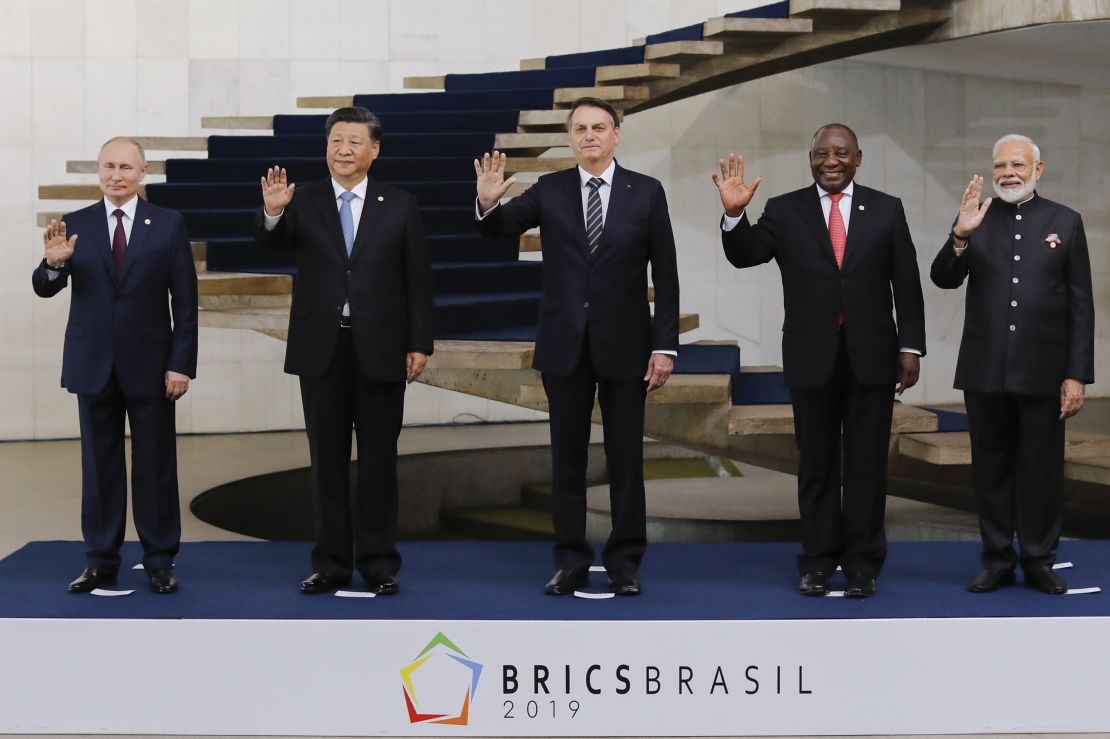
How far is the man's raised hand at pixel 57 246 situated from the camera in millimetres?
3828

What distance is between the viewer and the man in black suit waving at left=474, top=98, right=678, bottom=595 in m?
3.82

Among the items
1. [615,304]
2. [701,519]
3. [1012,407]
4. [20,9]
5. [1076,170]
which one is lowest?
[701,519]

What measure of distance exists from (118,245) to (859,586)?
2.37 meters

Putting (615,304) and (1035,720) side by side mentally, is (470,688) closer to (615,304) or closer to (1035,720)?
(615,304)

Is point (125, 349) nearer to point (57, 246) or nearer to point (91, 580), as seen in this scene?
point (57, 246)

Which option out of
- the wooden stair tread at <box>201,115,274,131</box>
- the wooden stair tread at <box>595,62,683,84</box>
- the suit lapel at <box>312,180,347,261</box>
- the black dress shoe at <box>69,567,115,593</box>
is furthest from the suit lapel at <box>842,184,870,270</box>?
the wooden stair tread at <box>201,115,274,131</box>

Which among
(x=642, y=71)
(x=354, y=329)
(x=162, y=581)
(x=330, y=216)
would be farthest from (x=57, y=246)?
(x=642, y=71)

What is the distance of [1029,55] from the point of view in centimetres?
822

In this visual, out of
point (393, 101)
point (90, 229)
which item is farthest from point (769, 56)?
point (90, 229)

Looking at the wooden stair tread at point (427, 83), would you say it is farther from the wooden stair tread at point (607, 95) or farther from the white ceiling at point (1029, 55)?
the white ceiling at point (1029, 55)

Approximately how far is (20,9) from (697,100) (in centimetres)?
501

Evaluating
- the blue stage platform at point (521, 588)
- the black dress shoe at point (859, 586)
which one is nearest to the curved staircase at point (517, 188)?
the blue stage platform at point (521, 588)

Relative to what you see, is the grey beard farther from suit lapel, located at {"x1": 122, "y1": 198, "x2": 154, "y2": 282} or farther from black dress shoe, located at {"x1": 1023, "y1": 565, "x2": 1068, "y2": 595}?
suit lapel, located at {"x1": 122, "y1": 198, "x2": 154, "y2": 282}

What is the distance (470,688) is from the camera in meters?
3.49
